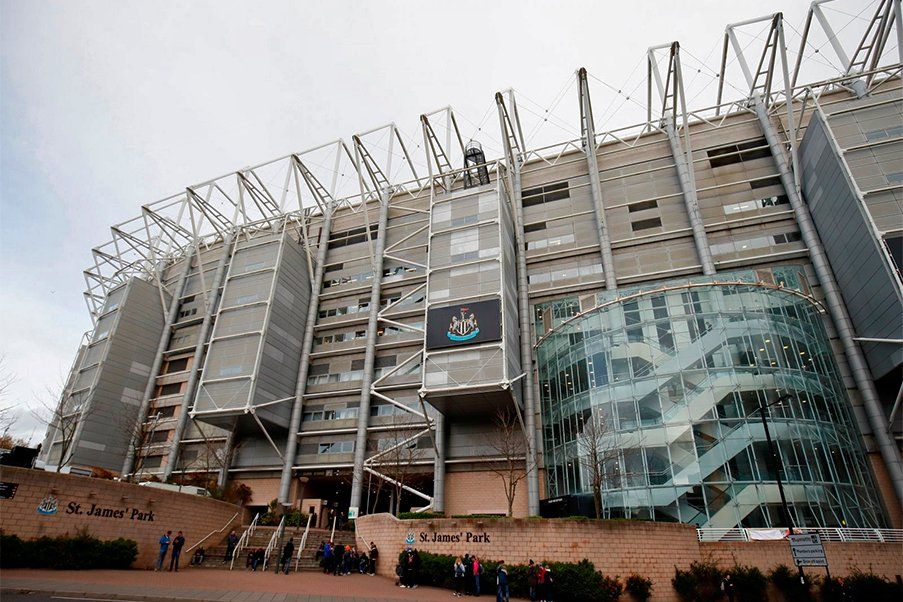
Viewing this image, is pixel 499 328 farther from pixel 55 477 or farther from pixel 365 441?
pixel 55 477

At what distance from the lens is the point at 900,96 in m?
34.8

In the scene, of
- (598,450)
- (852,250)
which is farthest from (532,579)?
(852,250)

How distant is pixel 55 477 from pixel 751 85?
54659 mm

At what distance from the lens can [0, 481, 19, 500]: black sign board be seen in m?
17.7

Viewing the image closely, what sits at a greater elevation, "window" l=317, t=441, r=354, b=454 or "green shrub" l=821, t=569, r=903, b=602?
"window" l=317, t=441, r=354, b=454

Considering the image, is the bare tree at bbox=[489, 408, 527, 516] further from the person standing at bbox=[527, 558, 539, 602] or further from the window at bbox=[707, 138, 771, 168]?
the window at bbox=[707, 138, 771, 168]

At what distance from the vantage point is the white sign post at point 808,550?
51.7ft

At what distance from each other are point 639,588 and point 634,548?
151 cm

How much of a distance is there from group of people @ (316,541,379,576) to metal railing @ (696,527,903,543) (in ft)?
52.1

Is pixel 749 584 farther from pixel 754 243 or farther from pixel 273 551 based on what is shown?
pixel 754 243

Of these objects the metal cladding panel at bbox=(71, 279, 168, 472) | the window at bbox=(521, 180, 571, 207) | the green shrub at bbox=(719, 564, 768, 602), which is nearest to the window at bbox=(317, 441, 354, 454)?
the metal cladding panel at bbox=(71, 279, 168, 472)

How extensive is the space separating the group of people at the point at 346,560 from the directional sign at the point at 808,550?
18.7m

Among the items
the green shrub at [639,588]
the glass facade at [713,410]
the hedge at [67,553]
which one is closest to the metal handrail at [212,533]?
the hedge at [67,553]

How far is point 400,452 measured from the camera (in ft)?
129
